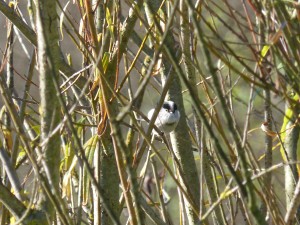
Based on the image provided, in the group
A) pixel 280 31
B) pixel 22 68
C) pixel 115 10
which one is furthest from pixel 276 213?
pixel 22 68

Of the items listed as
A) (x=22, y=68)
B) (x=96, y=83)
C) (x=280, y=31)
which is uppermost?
(x=22, y=68)

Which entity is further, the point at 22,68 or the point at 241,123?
the point at 22,68

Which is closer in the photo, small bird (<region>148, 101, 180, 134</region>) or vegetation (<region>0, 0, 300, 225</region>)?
vegetation (<region>0, 0, 300, 225</region>)

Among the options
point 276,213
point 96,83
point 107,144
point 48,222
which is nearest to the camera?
point 276,213

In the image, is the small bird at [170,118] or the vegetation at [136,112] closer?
the vegetation at [136,112]

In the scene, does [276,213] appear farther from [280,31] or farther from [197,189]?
[197,189]

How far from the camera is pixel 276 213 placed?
125 cm

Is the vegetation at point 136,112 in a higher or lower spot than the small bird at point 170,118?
lower

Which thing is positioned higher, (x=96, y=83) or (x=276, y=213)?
(x=96, y=83)

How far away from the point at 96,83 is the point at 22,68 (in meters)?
3.89

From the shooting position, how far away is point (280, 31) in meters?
1.10

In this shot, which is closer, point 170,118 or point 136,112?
point 136,112

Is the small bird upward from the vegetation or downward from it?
upward

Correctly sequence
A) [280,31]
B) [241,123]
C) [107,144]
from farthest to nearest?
1. [241,123]
2. [107,144]
3. [280,31]
